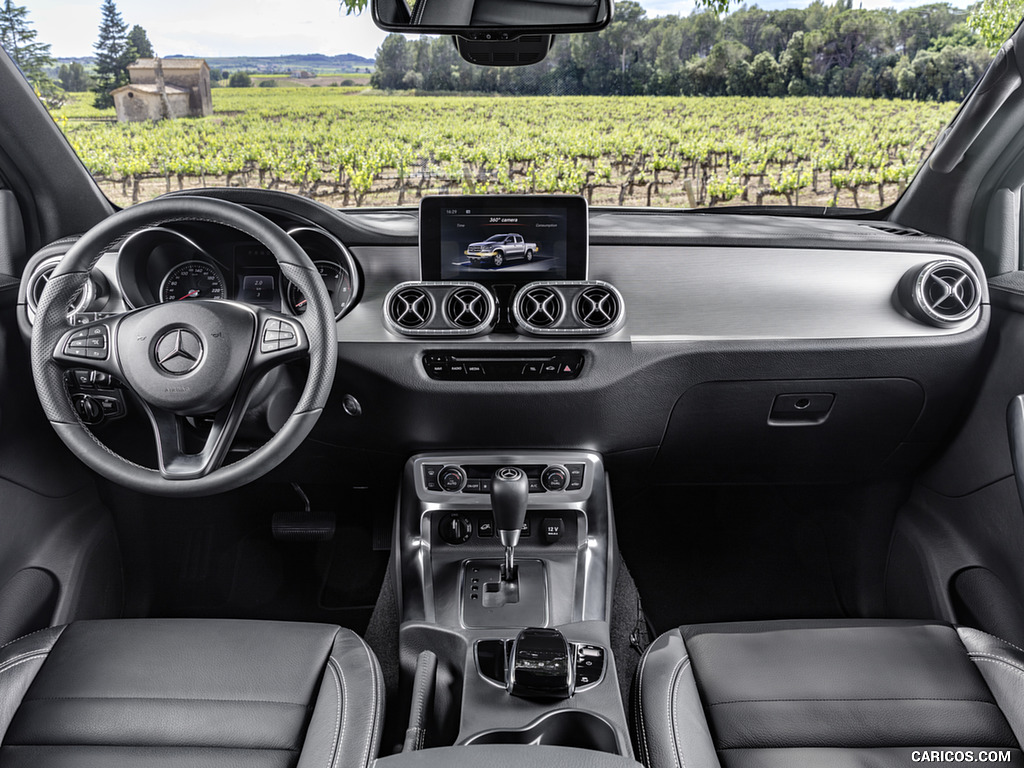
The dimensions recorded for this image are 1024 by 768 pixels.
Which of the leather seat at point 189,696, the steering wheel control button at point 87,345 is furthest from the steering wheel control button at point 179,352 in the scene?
the leather seat at point 189,696

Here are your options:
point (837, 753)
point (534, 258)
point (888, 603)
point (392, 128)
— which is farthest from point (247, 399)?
point (888, 603)

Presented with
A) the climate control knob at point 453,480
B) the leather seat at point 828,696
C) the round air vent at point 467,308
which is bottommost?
the leather seat at point 828,696

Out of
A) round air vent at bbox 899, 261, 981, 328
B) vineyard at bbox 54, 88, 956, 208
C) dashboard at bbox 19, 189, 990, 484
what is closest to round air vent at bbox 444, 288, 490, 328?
dashboard at bbox 19, 189, 990, 484

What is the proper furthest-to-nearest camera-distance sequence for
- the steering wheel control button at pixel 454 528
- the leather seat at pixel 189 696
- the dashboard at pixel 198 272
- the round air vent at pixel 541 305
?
the steering wheel control button at pixel 454 528
the round air vent at pixel 541 305
the dashboard at pixel 198 272
the leather seat at pixel 189 696

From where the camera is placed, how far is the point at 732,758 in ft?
4.47

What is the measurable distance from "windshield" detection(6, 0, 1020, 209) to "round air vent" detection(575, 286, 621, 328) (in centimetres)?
33

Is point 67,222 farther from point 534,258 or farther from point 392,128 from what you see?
point 534,258

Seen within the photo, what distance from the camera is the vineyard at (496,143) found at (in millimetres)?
2180

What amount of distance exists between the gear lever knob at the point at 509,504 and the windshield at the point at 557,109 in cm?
77

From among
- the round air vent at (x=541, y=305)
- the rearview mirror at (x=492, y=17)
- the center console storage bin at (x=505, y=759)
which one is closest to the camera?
the center console storage bin at (x=505, y=759)

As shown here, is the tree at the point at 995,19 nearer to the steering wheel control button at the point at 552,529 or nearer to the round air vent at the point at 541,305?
the round air vent at the point at 541,305

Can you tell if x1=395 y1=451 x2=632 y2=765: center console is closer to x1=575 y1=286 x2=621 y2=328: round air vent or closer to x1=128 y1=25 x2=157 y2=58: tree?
x1=575 y1=286 x2=621 y2=328: round air vent

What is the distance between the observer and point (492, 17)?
161 cm

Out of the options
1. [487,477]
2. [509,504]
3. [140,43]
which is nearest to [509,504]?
[509,504]
